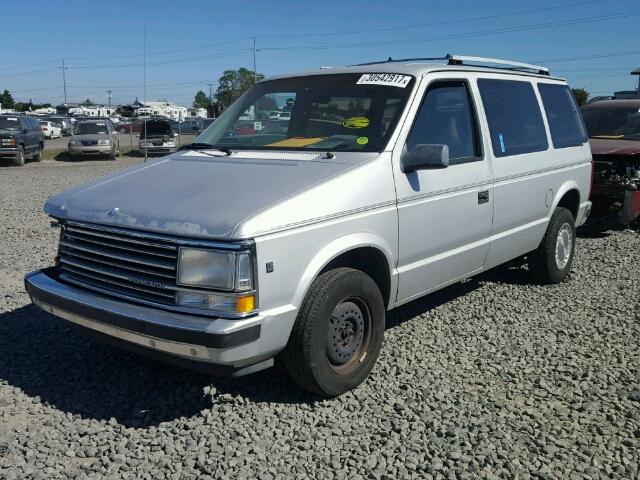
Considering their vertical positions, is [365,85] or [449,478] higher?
[365,85]

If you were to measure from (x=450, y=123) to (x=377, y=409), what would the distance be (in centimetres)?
216

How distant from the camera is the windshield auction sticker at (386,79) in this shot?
4.39m

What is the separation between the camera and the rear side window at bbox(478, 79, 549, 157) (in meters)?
5.07

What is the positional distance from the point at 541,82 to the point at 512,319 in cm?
236

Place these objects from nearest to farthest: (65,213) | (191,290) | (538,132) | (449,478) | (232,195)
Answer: (449,478)
(191,290)
(232,195)
(65,213)
(538,132)

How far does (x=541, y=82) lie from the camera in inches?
239

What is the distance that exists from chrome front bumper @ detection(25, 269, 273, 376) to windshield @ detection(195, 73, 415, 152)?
1.56 meters

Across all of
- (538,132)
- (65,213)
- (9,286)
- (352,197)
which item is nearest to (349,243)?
(352,197)

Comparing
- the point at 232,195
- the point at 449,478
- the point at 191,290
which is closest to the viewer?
the point at 449,478

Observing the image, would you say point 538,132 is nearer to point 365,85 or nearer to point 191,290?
point 365,85

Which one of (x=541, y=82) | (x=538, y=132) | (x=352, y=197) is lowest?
(x=352, y=197)

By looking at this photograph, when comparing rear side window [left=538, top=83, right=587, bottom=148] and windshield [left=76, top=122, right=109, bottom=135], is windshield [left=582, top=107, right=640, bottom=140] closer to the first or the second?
rear side window [left=538, top=83, right=587, bottom=148]

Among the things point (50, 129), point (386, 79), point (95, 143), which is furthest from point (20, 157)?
point (50, 129)

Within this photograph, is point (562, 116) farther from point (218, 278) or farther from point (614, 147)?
point (218, 278)
